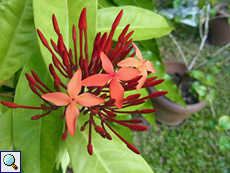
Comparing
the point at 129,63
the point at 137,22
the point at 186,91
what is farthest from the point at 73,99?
the point at 186,91

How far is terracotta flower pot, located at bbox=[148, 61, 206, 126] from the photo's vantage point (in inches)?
62.2

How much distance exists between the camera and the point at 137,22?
2.18ft

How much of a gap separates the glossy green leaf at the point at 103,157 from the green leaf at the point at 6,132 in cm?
17

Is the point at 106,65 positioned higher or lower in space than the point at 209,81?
higher

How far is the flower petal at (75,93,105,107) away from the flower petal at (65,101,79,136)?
1 cm

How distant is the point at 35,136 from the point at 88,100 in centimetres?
23

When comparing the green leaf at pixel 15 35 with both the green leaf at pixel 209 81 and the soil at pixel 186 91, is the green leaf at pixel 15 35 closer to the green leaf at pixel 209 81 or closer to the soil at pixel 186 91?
the green leaf at pixel 209 81

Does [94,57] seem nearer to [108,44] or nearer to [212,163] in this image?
[108,44]

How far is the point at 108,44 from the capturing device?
448 millimetres

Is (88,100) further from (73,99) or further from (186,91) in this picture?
(186,91)

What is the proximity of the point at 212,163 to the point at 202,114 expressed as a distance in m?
0.45

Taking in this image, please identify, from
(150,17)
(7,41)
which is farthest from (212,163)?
(7,41)

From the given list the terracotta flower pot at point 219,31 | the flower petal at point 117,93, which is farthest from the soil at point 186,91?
the flower petal at point 117,93

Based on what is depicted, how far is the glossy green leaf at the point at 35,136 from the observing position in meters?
0.49
